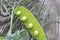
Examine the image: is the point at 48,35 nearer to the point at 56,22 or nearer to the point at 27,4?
the point at 56,22

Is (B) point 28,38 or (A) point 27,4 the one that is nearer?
(B) point 28,38

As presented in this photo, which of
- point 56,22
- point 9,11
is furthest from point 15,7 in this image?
point 56,22

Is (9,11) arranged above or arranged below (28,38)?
above

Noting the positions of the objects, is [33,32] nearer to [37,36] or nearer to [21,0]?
[37,36]

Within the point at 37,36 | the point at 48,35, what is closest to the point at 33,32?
the point at 37,36
